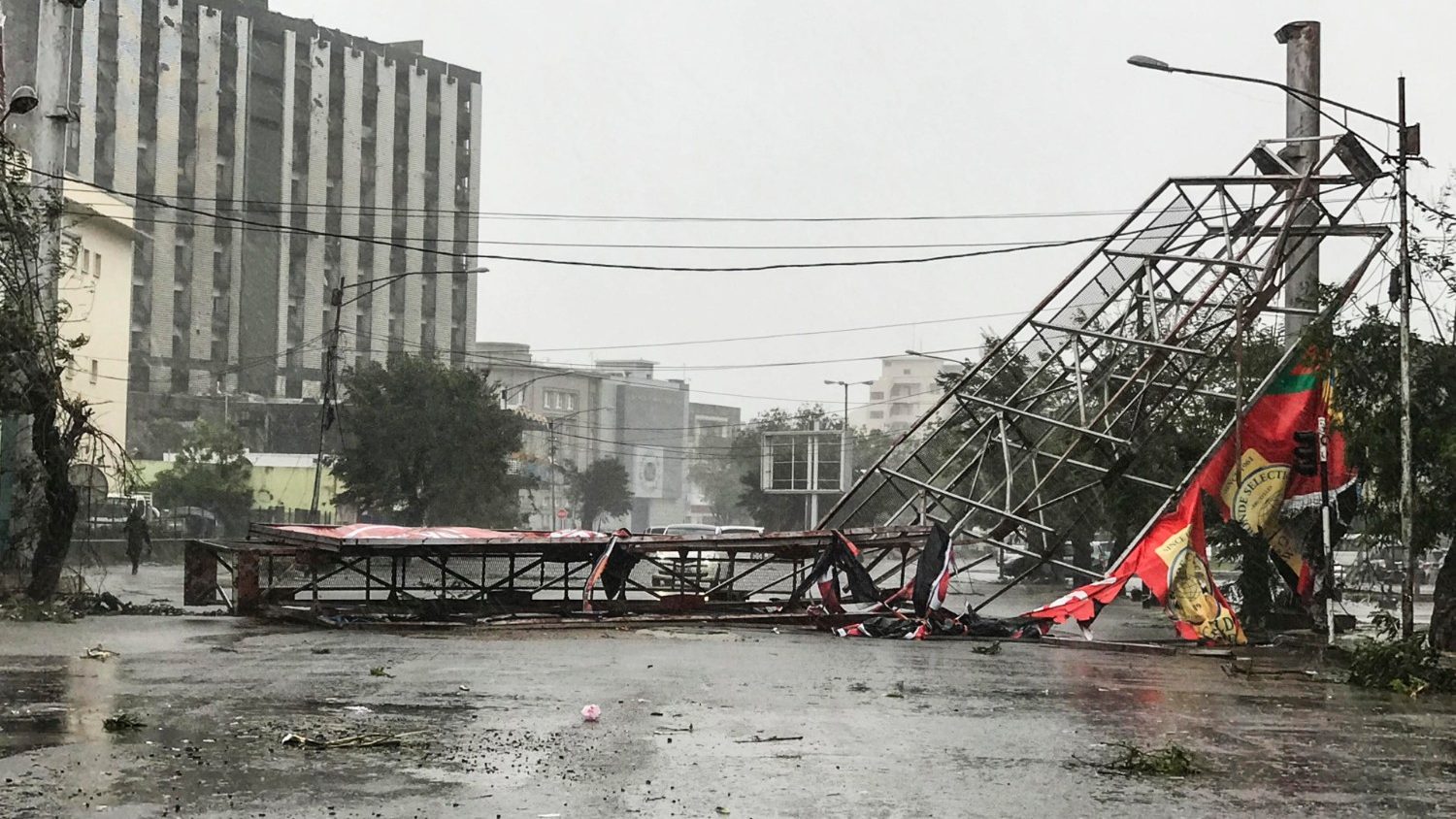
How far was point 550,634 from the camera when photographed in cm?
2367

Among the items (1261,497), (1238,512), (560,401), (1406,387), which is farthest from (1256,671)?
(560,401)

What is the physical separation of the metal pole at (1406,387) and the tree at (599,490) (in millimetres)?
106060

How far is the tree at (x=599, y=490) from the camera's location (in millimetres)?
125188

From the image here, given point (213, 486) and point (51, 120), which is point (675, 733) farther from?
point (213, 486)

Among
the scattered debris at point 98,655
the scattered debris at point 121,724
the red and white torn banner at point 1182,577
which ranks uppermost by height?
the red and white torn banner at point 1182,577

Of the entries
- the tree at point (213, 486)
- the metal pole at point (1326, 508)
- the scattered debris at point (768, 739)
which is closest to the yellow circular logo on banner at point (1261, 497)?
the metal pole at point (1326, 508)

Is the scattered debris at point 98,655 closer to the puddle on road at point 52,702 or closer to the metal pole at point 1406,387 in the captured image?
the puddle on road at point 52,702

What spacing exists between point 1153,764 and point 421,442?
58284mm

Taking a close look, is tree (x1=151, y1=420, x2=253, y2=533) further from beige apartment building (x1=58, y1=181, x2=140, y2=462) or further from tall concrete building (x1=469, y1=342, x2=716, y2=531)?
tall concrete building (x1=469, y1=342, x2=716, y2=531)

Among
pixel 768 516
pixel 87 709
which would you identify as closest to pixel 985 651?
pixel 87 709

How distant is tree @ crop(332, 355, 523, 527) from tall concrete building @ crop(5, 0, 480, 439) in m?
34.6

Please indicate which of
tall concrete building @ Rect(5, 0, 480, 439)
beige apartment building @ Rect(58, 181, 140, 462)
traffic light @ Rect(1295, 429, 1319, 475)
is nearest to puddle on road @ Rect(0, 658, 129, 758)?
traffic light @ Rect(1295, 429, 1319, 475)

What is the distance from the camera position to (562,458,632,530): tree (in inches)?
4929

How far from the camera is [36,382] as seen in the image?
25188 mm
